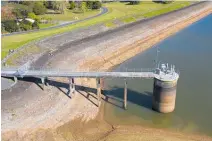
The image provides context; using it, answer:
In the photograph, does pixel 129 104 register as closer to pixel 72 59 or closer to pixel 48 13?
pixel 72 59

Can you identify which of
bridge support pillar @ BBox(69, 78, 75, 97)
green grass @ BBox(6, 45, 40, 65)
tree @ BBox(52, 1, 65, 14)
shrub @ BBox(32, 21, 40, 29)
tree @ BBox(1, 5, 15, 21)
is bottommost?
bridge support pillar @ BBox(69, 78, 75, 97)

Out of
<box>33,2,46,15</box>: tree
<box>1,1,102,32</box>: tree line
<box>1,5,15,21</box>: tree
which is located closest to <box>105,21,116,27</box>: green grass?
<box>1,1,102,32</box>: tree line

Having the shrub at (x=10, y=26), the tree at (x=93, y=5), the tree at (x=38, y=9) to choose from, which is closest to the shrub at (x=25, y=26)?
the shrub at (x=10, y=26)

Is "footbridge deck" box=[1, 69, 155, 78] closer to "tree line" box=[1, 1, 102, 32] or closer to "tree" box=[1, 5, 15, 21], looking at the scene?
"tree line" box=[1, 1, 102, 32]

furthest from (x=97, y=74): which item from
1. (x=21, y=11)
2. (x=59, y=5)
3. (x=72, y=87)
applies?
(x=59, y=5)

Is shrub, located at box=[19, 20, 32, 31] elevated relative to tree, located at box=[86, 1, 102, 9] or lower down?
lower down

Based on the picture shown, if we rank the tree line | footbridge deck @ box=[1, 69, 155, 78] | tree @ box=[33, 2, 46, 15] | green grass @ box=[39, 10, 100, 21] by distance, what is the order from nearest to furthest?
footbridge deck @ box=[1, 69, 155, 78], the tree line, green grass @ box=[39, 10, 100, 21], tree @ box=[33, 2, 46, 15]

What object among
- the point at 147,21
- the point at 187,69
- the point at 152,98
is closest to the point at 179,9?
the point at 147,21
